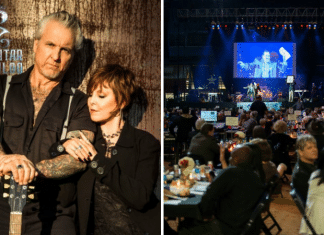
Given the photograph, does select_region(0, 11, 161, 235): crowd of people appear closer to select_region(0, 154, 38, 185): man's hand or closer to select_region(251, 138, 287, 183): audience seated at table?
select_region(0, 154, 38, 185): man's hand

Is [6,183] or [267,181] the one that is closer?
[6,183]

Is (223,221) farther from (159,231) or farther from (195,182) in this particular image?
(159,231)

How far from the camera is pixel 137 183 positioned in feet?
6.33

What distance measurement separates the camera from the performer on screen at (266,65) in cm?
260

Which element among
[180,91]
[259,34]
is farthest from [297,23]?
[180,91]

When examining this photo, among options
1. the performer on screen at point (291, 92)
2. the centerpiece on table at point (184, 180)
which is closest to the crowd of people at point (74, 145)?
the centerpiece on table at point (184, 180)

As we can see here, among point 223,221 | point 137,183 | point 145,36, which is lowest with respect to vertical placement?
point 223,221

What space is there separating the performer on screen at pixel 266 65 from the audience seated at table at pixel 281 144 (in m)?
0.38

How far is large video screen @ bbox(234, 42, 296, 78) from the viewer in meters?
Answer: 2.58

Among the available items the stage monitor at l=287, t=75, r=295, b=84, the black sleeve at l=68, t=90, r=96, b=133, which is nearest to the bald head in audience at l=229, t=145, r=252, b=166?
the stage monitor at l=287, t=75, r=295, b=84

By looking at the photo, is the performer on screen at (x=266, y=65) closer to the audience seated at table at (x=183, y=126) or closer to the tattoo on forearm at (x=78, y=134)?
the audience seated at table at (x=183, y=126)

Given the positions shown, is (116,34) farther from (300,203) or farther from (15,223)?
(300,203)

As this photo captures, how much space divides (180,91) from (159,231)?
0.86m

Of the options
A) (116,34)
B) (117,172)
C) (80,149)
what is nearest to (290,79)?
(116,34)
